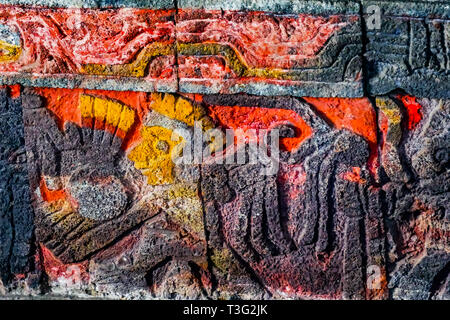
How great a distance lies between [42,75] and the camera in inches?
130

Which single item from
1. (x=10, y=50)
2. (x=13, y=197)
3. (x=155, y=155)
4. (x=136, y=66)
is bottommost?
(x=13, y=197)

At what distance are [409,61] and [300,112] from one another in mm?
566

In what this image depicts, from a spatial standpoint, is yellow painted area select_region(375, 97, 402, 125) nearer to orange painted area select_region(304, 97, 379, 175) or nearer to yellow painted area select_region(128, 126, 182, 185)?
orange painted area select_region(304, 97, 379, 175)

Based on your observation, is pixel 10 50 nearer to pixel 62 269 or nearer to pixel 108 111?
pixel 108 111

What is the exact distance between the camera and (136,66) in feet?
10.7

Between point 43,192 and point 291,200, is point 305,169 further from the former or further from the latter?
point 43,192

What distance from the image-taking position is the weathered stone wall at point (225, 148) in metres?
3.22

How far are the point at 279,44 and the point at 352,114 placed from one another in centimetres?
49

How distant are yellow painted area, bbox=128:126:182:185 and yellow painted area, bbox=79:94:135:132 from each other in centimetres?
10

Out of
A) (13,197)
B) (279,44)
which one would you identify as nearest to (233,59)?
(279,44)

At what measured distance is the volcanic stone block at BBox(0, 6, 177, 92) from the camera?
10.6 feet

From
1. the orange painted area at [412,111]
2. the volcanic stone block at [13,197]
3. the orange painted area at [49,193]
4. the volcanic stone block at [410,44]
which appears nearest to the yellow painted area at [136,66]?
the volcanic stone block at [13,197]

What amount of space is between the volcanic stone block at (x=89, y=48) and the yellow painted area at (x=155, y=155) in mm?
230
